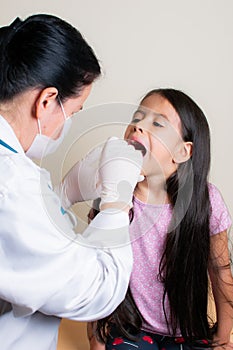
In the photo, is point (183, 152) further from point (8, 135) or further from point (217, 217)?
point (8, 135)

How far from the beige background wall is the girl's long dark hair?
1.11 ft

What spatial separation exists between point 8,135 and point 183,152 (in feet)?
1.68

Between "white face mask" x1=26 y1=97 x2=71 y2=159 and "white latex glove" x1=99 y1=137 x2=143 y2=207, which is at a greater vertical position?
"white face mask" x1=26 y1=97 x2=71 y2=159

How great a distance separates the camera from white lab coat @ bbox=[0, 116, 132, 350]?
0.61 m

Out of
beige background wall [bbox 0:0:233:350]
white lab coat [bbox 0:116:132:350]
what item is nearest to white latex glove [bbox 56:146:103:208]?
white lab coat [bbox 0:116:132:350]

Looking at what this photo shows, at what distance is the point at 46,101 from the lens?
2.30 ft

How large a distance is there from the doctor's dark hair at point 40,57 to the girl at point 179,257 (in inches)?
15.3

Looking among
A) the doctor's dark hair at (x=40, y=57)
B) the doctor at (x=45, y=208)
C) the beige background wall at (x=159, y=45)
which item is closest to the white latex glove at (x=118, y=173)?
the doctor at (x=45, y=208)

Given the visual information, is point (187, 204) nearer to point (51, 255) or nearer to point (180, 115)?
point (180, 115)

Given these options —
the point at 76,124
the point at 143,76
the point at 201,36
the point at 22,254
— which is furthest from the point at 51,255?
the point at 201,36

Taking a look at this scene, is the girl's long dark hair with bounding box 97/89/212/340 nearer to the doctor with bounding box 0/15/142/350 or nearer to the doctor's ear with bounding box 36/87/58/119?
the doctor with bounding box 0/15/142/350

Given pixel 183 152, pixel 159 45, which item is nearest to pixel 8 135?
pixel 183 152

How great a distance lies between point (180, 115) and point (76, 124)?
0.37m

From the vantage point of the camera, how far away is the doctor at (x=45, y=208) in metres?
0.61
